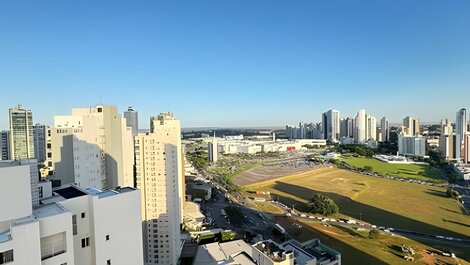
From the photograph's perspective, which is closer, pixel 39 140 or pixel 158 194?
pixel 158 194

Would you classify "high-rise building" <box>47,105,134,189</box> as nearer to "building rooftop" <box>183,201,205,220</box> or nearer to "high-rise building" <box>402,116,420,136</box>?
"building rooftop" <box>183,201,205,220</box>

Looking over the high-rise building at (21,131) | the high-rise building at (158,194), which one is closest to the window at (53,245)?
the high-rise building at (158,194)

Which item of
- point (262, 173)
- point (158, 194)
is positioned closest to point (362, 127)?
point (262, 173)

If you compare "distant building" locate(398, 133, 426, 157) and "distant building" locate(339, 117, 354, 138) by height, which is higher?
"distant building" locate(339, 117, 354, 138)

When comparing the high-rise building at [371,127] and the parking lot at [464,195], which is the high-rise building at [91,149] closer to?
the parking lot at [464,195]

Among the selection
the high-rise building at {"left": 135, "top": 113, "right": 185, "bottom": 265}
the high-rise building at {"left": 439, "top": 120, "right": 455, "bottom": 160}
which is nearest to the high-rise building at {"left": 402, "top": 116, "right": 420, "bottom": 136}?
the high-rise building at {"left": 439, "top": 120, "right": 455, "bottom": 160}

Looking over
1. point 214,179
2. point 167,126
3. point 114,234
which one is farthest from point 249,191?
point 114,234

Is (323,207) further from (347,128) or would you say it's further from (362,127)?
(347,128)
